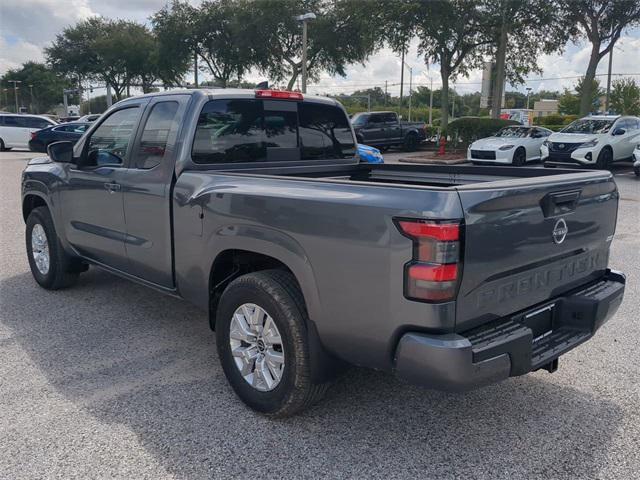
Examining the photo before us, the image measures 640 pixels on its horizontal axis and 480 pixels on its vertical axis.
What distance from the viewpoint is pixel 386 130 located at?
27250mm

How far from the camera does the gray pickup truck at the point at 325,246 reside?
8.65ft

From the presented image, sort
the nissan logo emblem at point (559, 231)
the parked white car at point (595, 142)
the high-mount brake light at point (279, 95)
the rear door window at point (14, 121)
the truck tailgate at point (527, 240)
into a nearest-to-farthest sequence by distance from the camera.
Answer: the truck tailgate at point (527, 240), the nissan logo emblem at point (559, 231), the high-mount brake light at point (279, 95), the parked white car at point (595, 142), the rear door window at point (14, 121)

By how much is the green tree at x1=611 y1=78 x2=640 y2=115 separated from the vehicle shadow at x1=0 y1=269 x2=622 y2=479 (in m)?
49.7

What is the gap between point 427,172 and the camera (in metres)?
4.77

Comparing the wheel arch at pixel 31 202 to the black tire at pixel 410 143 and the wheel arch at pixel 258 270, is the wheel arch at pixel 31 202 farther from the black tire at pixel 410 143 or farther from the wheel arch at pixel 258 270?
the black tire at pixel 410 143

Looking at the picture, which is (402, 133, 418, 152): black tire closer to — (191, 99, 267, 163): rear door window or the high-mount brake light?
the high-mount brake light

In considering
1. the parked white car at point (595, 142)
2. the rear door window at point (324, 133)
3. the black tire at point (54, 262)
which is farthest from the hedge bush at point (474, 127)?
the black tire at point (54, 262)

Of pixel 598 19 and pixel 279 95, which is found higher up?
pixel 598 19

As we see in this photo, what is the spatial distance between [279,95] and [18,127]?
2739cm

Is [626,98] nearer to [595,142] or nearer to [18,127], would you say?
[595,142]

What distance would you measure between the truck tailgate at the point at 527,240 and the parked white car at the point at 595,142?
15.3m

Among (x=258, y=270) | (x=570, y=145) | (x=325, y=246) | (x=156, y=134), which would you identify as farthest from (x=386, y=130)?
(x=325, y=246)

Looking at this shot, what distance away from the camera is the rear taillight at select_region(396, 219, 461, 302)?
2549 millimetres

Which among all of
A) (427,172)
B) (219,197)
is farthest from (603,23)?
(219,197)
